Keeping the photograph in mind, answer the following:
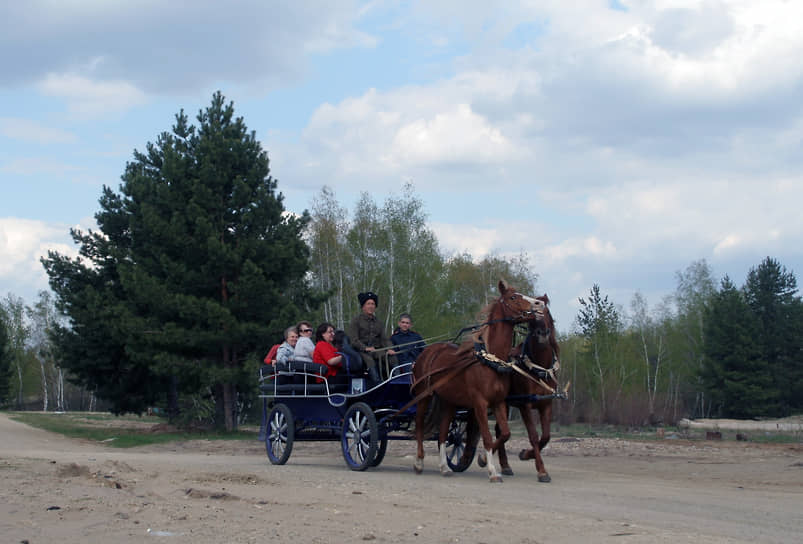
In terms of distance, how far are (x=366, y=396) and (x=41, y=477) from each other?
4.62 m

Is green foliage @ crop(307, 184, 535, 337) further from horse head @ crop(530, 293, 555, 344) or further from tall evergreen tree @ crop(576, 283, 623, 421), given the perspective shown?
horse head @ crop(530, 293, 555, 344)

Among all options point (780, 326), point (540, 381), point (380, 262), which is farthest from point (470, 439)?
point (780, 326)

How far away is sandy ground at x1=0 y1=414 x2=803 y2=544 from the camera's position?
7.11 metres

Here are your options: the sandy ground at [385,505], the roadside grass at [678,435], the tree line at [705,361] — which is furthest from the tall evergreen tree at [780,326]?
the sandy ground at [385,505]

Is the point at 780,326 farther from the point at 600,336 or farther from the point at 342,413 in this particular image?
the point at 342,413

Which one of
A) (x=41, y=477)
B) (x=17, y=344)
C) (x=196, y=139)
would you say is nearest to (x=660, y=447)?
(x=41, y=477)

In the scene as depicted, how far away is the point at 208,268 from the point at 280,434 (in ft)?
42.9

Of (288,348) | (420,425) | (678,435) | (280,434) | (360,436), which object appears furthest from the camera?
(678,435)

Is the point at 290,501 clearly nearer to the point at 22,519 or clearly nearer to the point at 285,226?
the point at 22,519

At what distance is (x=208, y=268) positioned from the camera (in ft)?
87.5

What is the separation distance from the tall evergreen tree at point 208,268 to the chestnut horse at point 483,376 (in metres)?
14.6

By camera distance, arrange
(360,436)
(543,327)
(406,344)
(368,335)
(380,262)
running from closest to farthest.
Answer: (543,327) → (360,436) → (406,344) → (368,335) → (380,262)

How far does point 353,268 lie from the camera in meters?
44.1

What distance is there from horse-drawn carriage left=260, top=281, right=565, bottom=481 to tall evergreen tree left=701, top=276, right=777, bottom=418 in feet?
126
